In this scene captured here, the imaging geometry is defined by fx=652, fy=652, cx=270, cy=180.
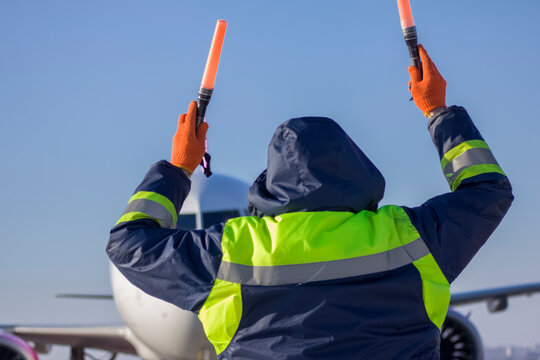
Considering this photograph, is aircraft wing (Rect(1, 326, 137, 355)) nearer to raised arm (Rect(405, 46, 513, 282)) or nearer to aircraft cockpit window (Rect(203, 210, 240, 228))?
aircraft cockpit window (Rect(203, 210, 240, 228))

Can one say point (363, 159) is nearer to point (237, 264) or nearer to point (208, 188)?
point (237, 264)

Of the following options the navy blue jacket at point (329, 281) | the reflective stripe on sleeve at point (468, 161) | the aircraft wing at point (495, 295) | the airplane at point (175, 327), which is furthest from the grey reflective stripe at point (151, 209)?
the aircraft wing at point (495, 295)

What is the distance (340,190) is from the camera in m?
2.07

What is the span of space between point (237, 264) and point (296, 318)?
0.81 ft

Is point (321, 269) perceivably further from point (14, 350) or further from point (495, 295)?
point (495, 295)

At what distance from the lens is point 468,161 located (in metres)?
2.32

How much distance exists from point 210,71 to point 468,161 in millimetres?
1027

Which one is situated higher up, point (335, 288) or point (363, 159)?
point (363, 159)

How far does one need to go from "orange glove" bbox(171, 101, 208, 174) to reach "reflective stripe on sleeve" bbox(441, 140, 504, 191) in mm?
976

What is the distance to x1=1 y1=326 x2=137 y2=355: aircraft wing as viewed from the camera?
377 inches

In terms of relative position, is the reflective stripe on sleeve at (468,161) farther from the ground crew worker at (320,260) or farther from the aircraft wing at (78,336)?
the aircraft wing at (78,336)

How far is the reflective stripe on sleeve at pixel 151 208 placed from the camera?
7.70 ft

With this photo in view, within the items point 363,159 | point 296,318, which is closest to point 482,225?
point 363,159

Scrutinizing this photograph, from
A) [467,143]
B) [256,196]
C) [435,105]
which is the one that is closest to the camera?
[256,196]
